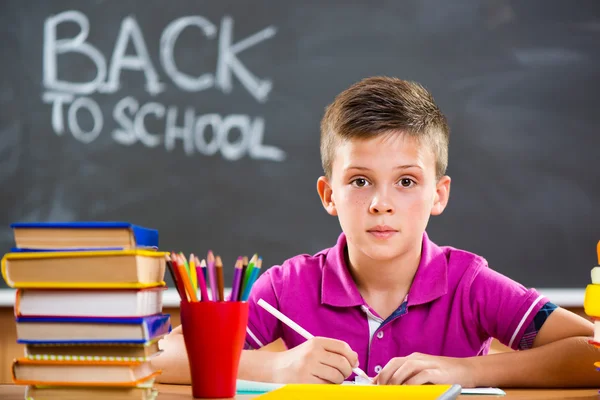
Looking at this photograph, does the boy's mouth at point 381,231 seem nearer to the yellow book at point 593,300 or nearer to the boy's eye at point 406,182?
the boy's eye at point 406,182

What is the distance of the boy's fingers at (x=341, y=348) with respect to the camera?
1.07 metres

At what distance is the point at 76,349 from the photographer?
82cm

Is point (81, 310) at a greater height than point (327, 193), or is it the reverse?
point (327, 193)

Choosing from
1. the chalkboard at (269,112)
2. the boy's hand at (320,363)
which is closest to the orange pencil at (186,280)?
the boy's hand at (320,363)

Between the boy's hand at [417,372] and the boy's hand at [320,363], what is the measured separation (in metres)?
0.05

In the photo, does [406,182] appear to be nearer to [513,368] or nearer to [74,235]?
[513,368]

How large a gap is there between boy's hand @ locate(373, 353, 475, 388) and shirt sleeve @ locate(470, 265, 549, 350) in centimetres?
29

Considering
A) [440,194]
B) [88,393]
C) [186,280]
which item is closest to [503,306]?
[440,194]

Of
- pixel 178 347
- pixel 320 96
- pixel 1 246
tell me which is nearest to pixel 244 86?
pixel 320 96

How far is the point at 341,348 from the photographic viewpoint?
1.08m

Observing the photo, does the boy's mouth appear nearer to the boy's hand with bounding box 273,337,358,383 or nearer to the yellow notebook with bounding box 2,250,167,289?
the boy's hand with bounding box 273,337,358,383

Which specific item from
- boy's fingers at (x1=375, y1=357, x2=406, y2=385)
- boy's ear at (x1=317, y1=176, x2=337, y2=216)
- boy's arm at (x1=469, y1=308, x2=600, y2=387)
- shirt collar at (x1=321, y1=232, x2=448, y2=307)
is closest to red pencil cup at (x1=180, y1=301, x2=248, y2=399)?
boy's fingers at (x1=375, y1=357, x2=406, y2=385)

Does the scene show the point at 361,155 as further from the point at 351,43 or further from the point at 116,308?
the point at 351,43

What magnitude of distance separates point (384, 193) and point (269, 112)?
1105mm
